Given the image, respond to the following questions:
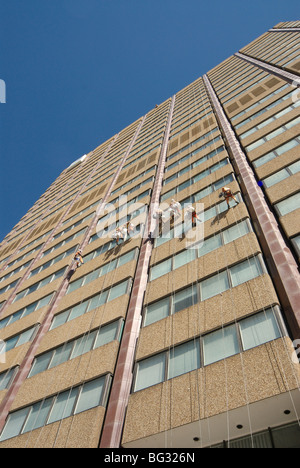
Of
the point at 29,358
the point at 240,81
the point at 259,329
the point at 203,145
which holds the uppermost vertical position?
the point at 240,81

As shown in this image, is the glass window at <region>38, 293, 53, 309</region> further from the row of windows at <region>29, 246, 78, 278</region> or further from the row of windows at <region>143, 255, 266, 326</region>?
the row of windows at <region>143, 255, 266, 326</region>

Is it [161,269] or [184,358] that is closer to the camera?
[184,358]

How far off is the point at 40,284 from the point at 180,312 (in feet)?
46.2

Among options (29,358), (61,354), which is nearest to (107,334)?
(61,354)

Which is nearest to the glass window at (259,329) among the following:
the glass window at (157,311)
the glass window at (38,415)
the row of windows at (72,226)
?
the glass window at (157,311)

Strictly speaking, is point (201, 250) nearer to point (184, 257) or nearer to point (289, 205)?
point (184, 257)

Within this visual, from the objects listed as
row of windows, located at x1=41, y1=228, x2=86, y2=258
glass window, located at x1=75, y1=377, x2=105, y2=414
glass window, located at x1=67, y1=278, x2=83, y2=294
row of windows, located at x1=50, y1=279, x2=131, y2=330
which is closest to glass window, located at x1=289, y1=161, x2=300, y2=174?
row of windows, located at x1=50, y1=279, x2=131, y2=330

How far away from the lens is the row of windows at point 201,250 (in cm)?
1371

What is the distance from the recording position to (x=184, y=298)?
12.5 meters

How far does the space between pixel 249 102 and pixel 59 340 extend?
913 inches

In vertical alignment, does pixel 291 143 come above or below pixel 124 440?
above

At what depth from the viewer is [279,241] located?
37.9 feet
